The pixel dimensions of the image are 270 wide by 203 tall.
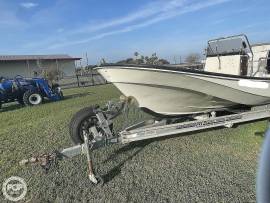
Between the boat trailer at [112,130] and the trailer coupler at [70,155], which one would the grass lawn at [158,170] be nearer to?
the trailer coupler at [70,155]

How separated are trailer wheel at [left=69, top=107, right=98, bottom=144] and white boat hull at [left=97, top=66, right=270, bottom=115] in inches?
22.7

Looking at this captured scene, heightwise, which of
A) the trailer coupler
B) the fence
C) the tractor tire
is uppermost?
the trailer coupler

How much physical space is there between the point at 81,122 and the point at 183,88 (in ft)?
5.08

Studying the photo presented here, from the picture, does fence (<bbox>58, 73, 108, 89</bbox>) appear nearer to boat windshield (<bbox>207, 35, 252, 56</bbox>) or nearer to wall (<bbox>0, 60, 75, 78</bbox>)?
wall (<bbox>0, 60, 75, 78</bbox>)

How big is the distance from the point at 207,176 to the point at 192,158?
0.64 metres

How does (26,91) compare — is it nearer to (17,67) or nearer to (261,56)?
(261,56)

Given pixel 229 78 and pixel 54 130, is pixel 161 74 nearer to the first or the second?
pixel 229 78

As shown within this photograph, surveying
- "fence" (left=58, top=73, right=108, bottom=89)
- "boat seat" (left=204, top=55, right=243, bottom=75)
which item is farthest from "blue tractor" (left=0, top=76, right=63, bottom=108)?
"fence" (left=58, top=73, right=108, bottom=89)

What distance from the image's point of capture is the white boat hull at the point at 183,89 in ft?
15.4

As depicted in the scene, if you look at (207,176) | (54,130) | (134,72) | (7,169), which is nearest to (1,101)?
(54,130)

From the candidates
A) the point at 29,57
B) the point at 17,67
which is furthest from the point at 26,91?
the point at 29,57

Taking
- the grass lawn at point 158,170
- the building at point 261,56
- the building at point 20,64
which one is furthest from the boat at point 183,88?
the building at point 20,64

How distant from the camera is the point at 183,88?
4.85 metres

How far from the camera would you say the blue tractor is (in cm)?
1298
